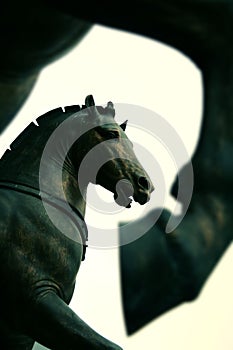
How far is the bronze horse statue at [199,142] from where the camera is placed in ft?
11.3

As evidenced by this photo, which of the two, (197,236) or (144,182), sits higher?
(144,182)

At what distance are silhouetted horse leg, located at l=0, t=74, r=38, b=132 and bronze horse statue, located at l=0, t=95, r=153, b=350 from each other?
0.31m

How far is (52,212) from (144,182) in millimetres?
429

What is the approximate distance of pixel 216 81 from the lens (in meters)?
3.46

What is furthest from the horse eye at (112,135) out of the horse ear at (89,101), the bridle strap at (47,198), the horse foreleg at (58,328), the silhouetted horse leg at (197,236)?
the silhouetted horse leg at (197,236)

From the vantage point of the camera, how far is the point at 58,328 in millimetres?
4684

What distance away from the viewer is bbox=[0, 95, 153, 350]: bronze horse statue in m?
4.75

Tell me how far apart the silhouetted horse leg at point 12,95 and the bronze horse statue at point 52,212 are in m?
0.31

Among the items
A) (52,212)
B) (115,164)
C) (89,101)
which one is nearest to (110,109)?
(89,101)

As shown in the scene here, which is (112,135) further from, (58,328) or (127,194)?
(58,328)

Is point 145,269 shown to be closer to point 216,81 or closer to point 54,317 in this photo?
point 216,81

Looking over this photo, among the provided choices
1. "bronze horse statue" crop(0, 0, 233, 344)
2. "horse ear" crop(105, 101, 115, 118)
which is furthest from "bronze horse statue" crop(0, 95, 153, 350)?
"bronze horse statue" crop(0, 0, 233, 344)

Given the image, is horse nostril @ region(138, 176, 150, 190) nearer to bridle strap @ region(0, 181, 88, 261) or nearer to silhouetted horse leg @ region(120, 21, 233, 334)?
bridle strap @ region(0, 181, 88, 261)

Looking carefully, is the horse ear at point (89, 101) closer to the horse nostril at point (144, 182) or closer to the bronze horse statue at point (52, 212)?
the bronze horse statue at point (52, 212)
